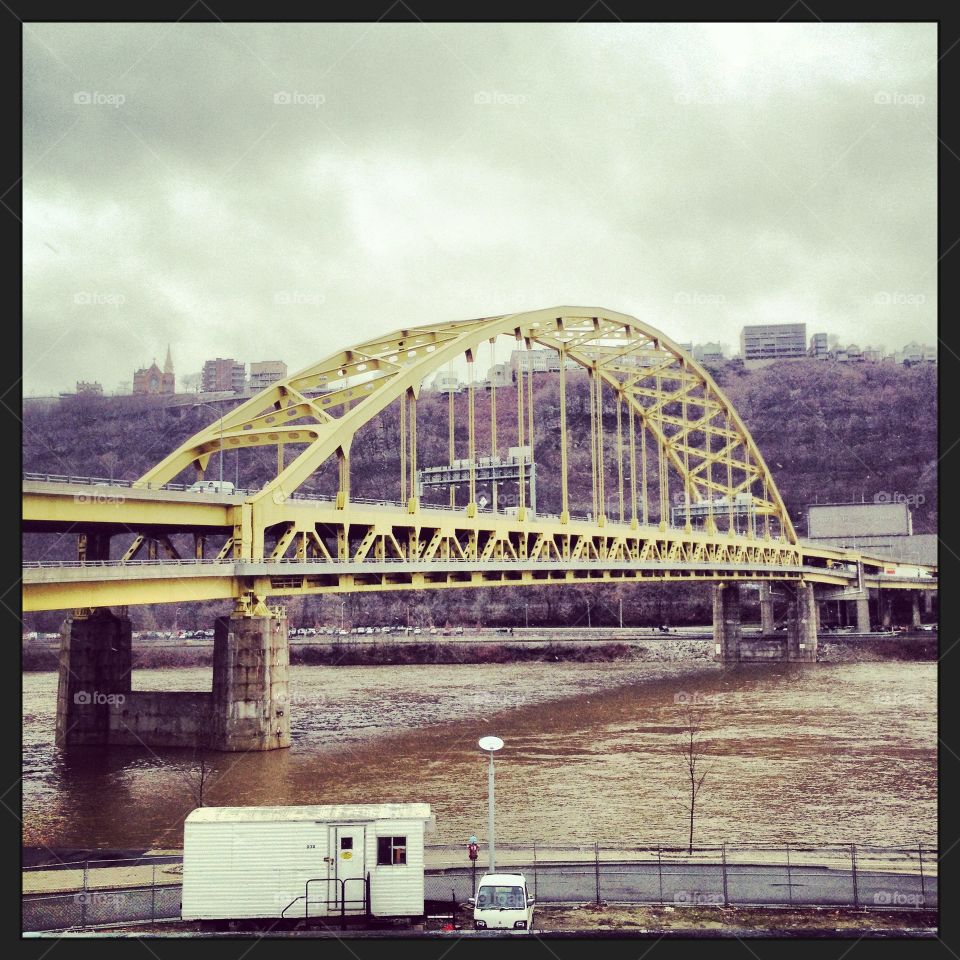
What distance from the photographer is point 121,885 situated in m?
20.3

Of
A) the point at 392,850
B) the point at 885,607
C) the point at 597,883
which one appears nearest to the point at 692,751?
the point at 597,883

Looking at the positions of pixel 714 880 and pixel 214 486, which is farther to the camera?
pixel 214 486

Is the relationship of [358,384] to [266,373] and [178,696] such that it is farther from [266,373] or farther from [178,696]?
[266,373]

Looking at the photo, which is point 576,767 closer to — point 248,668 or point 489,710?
point 248,668

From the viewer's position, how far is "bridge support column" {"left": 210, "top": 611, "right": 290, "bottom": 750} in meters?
35.8

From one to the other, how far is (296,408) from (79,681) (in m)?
13.5

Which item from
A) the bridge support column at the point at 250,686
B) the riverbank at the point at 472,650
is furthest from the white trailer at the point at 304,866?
the riverbank at the point at 472,650

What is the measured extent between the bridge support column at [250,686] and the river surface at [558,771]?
2.38ft

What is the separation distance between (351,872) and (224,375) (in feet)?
428

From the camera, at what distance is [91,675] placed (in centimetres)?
4106

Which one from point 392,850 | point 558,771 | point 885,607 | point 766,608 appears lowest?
point 885,607

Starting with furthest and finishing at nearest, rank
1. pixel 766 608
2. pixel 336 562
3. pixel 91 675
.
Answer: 1. pixel 766 608
2. pixel 91 675
3. pixel 336 562

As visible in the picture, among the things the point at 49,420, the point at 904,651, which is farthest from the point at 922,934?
the point at 49,420

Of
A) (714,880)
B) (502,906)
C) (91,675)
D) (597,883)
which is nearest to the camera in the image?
(502,906)
